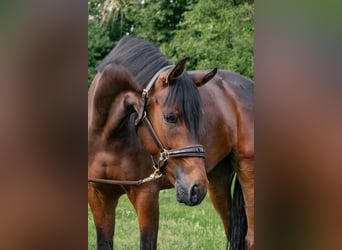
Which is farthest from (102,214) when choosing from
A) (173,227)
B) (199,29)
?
(199,29)

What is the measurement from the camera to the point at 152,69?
1670mm

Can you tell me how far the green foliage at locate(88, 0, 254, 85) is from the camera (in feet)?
6.15

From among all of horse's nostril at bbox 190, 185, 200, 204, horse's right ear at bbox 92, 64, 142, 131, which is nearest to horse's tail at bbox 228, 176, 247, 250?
horse's nostril at bbox 190, 185, 200, 204

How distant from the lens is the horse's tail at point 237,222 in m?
2.01

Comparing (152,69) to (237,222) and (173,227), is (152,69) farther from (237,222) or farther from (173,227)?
(237,222)

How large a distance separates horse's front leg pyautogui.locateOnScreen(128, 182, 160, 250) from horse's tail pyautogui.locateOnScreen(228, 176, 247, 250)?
1.21 feet

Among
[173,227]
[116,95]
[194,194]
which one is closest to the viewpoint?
[194,194]

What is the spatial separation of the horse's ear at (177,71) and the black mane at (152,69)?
15 mm

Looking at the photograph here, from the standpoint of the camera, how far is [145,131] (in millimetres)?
1673

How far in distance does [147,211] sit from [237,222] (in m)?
0.42

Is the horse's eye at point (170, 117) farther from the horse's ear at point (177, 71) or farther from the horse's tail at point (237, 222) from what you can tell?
the horse's tail at point (237, 222)

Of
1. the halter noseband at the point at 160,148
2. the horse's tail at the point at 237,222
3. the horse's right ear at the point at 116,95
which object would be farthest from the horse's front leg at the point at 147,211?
the horse's tail at the point at 237,222

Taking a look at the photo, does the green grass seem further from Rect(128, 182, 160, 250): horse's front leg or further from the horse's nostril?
the horse's nostril
